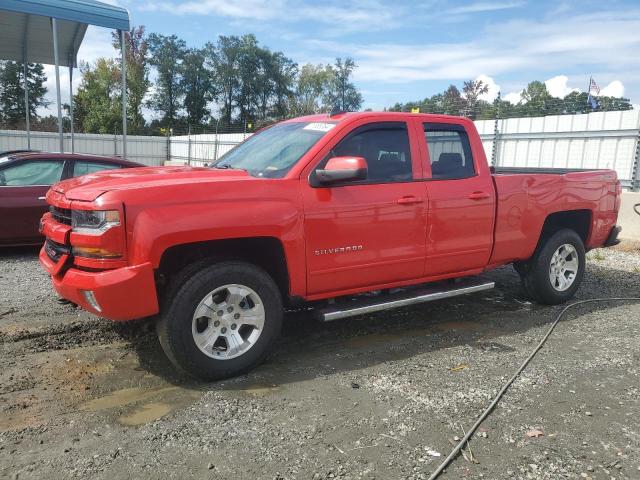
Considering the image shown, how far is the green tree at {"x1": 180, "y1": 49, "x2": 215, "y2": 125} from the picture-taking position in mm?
63719

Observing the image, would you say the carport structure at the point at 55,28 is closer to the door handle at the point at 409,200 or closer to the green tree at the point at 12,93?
the door handle at the point at 409,200

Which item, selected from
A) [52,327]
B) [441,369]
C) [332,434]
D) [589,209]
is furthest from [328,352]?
[589,209]

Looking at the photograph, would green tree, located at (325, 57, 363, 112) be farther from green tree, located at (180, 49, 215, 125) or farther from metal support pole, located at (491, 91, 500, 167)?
metal support pole, located at (491, 91, 500, 167)

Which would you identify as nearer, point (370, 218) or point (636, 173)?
point (370, 218)

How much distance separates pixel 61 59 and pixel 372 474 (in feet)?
52.0

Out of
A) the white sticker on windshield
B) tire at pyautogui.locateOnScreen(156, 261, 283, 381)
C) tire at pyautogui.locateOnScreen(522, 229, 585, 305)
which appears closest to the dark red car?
the white sticker on windshield

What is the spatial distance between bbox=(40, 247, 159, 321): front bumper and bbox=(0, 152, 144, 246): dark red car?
453 centimetres

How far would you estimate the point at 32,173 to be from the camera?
7520 mm

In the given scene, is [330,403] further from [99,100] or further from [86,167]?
[99,100]

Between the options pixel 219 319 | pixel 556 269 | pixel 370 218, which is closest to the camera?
pixel 219 319

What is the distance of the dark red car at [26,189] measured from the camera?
726cm

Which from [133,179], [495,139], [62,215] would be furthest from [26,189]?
[495,139]

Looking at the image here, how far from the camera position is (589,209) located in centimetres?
604

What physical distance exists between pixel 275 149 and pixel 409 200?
125 centimetres
